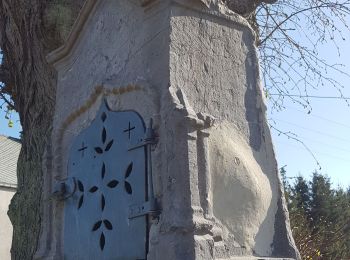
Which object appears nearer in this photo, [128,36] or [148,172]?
[148,172]

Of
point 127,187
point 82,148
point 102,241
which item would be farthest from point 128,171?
point 82,148

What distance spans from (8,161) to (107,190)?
18.9m

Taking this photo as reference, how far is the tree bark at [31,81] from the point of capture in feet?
16.9

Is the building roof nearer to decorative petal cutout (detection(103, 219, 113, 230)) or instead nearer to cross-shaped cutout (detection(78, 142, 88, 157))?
cross-shaped cutout (detection(78, 142, 88, 157))

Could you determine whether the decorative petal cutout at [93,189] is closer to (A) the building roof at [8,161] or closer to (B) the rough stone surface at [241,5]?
(B) the rough stone surface at [241,5]

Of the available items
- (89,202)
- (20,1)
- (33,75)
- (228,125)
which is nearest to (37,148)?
(33,75)

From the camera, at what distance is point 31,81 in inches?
212

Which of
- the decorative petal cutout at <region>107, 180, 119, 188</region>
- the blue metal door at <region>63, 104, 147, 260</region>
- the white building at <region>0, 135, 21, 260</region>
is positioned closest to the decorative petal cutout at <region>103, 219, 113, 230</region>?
the blue metal door at <region>63, 104, 147, 260</region>

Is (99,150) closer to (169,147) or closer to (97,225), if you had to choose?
(97,225)

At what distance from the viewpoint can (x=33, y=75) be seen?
17.6 ft

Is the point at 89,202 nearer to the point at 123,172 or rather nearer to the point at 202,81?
the point at 123,172

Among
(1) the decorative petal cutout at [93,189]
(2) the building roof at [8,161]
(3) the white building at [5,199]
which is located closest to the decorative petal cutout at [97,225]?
(1) the decorative petal cutout at [93,189]

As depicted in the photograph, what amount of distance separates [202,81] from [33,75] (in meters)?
2.77

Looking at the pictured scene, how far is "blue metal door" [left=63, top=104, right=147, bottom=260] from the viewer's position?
9.76ft
